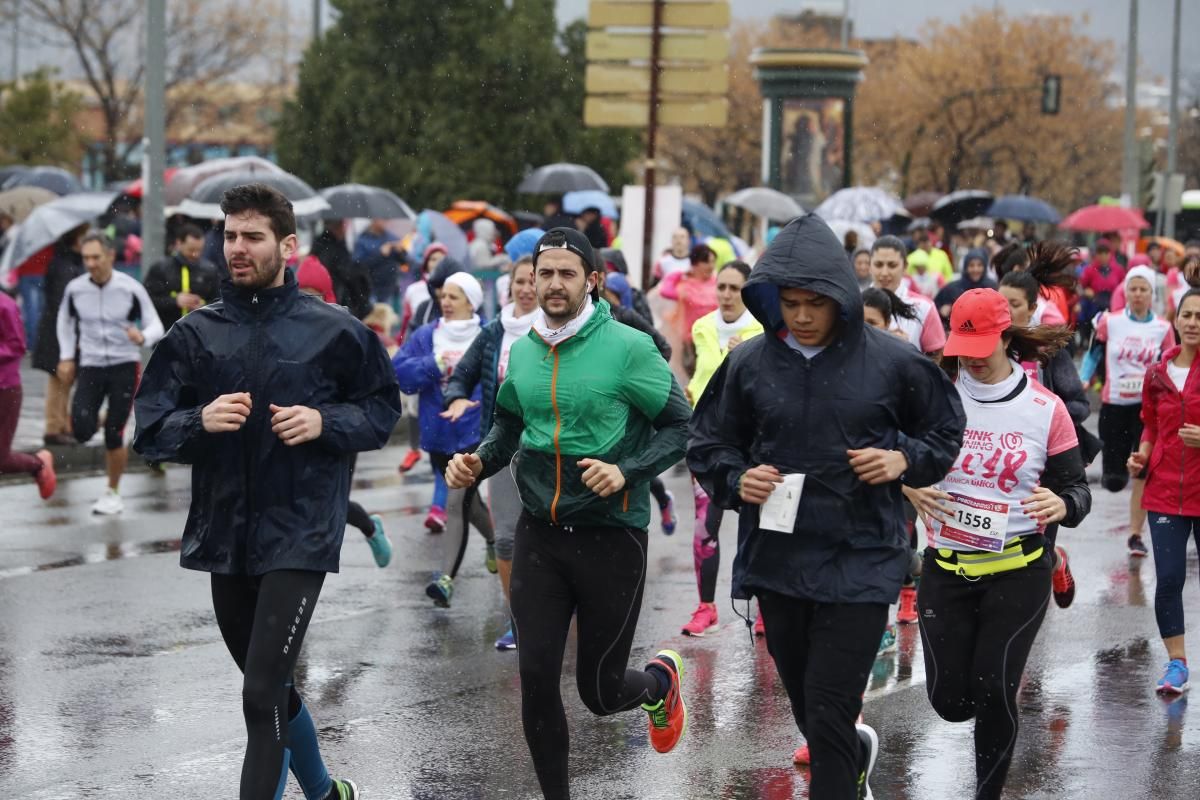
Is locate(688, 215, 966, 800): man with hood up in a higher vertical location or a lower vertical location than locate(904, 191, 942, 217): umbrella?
lower

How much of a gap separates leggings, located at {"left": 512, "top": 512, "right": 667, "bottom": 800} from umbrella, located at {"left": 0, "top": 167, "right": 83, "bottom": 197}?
83.6 ft

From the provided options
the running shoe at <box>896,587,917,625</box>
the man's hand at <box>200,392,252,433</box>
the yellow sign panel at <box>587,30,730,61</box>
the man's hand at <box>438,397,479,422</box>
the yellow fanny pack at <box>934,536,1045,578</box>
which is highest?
the yellow sign panel at <box>587,30,730,61</box>

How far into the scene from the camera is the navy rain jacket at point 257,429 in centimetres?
535

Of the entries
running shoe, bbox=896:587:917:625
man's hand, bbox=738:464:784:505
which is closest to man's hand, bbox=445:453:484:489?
man's hand, bbox=738:464:784:505

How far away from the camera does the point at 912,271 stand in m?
24.0

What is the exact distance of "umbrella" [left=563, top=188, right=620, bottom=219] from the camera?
1011 inches

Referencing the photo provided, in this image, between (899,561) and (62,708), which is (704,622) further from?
(899,561)

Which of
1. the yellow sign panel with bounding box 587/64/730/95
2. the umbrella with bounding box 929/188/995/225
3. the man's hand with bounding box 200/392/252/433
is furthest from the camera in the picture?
the umbrella with bounding box 929/188/995/225

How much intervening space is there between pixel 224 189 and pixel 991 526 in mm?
14103

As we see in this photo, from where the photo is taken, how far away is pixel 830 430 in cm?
514

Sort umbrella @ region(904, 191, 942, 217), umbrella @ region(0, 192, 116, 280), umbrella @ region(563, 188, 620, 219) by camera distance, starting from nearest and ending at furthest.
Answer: umbrella @ region(0, 192, 116, 280) → umbrella @ region(563, 188, 620, 219) → umbrella @ region(904, 191, 942, 217)

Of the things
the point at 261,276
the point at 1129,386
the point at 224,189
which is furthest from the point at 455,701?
the point at 224,189

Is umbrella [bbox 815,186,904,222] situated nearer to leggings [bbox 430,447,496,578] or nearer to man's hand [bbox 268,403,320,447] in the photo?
leggings [bbox 430,447,496,578]

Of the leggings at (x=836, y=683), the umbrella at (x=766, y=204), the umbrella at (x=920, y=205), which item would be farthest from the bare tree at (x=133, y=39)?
the leggings at (x=836, y=683)
